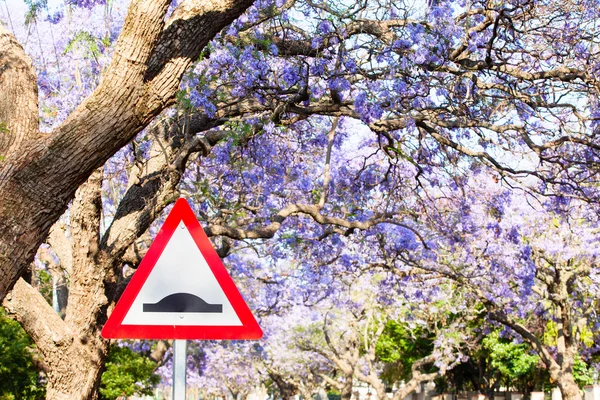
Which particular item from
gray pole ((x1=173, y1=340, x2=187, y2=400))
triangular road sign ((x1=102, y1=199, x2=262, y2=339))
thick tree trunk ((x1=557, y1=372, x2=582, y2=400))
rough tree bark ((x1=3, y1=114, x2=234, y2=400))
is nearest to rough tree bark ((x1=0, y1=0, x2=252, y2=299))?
triangular road sign ((x1=102, y1=199, x2=262, y2=339))

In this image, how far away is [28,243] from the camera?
4.46m

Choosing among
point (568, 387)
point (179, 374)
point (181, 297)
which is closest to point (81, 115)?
point (181, 297)

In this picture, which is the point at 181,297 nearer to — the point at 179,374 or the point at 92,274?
the point at 179,374

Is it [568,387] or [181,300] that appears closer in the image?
[181,300]

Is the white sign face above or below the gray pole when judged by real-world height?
above

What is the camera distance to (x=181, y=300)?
3842 mm

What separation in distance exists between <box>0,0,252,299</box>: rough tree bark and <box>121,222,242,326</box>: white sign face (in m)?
0.90

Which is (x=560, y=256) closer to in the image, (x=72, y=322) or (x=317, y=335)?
(x=72, y=322)

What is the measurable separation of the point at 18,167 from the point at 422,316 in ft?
81.3

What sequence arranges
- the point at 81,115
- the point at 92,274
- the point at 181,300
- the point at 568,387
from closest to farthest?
the point at 181,300 → the point at 81,115 → the point at 92,274 → the point at 568,387

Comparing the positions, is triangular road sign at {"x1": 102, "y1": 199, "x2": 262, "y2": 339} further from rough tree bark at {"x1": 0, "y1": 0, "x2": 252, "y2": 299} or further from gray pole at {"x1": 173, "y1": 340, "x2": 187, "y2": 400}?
rough tree bark at {"x1": 0, "y1": 0, "x2": 252, "y2": 299}

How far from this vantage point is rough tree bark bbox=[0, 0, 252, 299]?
446cm

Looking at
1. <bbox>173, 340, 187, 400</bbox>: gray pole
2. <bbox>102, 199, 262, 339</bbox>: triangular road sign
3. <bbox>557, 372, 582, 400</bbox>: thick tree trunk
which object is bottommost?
<bbox>173, 340, 187, 400</bbox>: gray pole

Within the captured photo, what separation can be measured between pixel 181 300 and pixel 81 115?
134 centimetres
